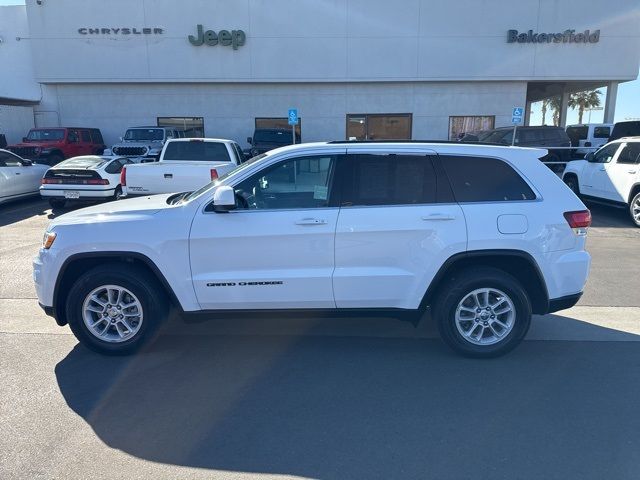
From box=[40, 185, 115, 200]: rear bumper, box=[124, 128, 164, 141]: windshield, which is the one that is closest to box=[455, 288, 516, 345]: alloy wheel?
box=[40, 185, 115, 200]: rear bumper

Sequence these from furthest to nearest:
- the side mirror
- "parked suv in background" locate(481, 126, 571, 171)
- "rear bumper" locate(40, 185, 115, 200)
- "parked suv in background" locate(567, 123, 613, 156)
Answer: "parked suv in background" locate(567, 123, 613, 156)
"parked suv in background" locate(481, 126, 571, 171)
"rear bumper" locate(40, 185, 115, 200)
the side mirror

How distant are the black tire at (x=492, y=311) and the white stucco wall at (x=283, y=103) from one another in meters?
17.8

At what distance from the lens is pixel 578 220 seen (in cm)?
396

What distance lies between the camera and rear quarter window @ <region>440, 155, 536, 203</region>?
3992 millimetres

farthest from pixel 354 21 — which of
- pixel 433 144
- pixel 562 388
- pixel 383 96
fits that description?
pixel 562 388

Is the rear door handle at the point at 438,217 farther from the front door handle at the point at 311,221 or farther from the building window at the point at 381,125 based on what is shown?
the building window at the point at 381,125

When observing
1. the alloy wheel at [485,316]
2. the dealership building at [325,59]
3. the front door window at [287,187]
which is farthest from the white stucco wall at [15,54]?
the alloy wheel at [485,316]

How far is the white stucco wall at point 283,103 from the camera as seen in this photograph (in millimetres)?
20656

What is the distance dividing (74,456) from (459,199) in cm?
337

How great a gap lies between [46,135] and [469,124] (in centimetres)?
1751

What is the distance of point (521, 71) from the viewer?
20125mm

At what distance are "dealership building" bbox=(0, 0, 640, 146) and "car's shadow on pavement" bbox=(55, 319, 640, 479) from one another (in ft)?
58.1

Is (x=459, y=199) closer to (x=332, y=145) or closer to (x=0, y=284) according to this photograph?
(x=332, y=145)

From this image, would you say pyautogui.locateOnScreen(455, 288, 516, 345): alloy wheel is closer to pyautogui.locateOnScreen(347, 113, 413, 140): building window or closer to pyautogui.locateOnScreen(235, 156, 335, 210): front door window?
pyautogui.locateOnScreen(235, 156, 335, 210): front door window
